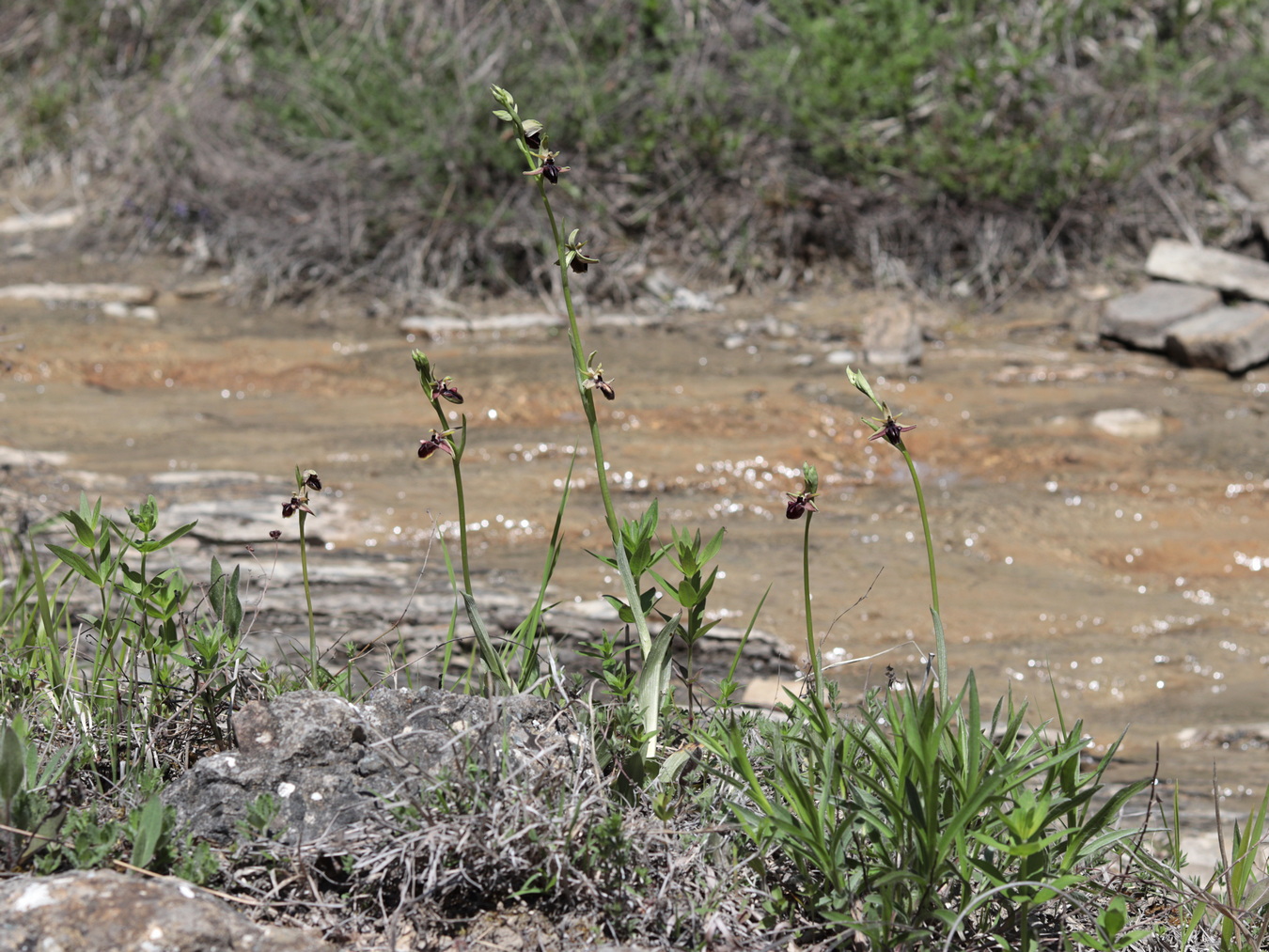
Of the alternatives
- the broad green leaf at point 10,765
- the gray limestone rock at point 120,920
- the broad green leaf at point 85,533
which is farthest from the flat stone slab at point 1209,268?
the broad green leaf at point 10,765

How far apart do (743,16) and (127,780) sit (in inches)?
291

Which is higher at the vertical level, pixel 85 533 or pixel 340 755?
pixel 85 533

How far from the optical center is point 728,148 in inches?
275

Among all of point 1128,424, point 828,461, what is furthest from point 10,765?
point 1128,424

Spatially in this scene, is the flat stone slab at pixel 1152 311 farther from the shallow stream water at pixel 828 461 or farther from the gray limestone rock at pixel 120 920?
the gray limestone rock at pixel 120 920

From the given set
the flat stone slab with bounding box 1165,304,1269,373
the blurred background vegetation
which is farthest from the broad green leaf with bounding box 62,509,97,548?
the flat stone slab with bounding box 1165,304,1269,373

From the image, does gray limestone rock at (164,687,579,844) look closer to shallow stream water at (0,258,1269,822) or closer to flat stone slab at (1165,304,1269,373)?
shallow stream water at (0,258,1269,822)

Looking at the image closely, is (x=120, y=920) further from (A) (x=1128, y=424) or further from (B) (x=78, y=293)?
(B) (x=78, y=293)

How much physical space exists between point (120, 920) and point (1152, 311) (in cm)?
614

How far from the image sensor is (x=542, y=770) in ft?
5.28

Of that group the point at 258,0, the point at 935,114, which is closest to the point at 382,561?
the point at 935,114

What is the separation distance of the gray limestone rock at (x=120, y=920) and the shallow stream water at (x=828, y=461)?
2034 mm

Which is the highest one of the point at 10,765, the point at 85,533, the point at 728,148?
the point at 728,148

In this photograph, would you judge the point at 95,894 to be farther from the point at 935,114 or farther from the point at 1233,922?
the point at 935,114
